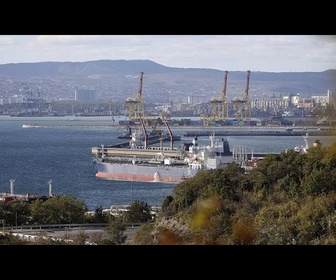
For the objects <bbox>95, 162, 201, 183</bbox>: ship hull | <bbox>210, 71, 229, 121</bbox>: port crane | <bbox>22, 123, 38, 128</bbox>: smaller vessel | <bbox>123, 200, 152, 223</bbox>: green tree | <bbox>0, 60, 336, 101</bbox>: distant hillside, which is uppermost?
<bbox>0, 60, 336, 101</bbox>: distant hillside

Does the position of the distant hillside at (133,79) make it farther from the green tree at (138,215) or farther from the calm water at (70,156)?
the green tree at (138,215)

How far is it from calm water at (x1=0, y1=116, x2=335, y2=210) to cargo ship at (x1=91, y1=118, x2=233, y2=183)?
242 millimetres

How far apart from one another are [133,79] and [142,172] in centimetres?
254

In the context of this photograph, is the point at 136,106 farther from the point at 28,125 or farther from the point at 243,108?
the point at 28,125

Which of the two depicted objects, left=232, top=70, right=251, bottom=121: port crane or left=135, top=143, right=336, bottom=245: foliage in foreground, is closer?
left=135, top=143, right=336, bottom=245: foliage in foreground

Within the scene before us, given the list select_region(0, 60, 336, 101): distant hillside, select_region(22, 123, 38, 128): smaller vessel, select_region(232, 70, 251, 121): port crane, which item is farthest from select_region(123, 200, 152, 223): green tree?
select_region(22, 123, 38, 128): smaller vessel

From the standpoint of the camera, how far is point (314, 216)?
3391mm

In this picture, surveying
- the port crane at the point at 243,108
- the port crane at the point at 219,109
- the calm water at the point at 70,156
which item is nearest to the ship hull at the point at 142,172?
the calm water at the point at 70,156

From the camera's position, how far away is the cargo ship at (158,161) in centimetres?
1081

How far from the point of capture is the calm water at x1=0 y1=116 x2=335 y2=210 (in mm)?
9258

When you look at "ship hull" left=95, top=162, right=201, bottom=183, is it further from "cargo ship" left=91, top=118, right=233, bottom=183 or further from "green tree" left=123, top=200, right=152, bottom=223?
"green tree" left=123, top=200, right=152, bottom=223
